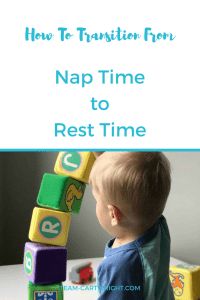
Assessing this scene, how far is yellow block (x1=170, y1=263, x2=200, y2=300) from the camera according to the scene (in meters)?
1.15

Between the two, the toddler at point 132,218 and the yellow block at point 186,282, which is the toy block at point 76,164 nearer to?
the toddler at point 132,218

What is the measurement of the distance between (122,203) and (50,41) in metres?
0.30

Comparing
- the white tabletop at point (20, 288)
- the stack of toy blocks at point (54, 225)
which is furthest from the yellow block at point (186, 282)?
the stack of toy blocks at point (54, 225)

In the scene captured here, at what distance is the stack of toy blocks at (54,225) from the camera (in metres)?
1.00

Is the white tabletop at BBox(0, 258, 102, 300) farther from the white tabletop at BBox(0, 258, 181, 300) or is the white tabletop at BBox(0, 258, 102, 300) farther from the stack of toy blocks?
the stack of toy blocks

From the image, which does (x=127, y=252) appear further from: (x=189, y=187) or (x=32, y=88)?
(x=189, y=187)

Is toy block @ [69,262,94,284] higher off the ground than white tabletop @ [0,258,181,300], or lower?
higher

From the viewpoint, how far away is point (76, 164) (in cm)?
101

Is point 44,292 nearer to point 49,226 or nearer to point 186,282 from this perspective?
point 49,226

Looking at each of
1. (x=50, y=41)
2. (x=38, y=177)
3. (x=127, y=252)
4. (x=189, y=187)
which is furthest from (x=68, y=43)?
(x=38, y=177)

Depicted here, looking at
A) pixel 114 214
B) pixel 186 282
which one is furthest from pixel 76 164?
pixel 186 282

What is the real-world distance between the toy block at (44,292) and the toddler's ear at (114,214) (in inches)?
8.8

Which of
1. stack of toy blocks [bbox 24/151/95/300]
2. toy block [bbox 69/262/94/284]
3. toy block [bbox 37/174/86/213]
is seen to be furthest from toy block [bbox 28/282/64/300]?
toy block [bbox 69/262/94/284]

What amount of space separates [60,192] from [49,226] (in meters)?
0.07
